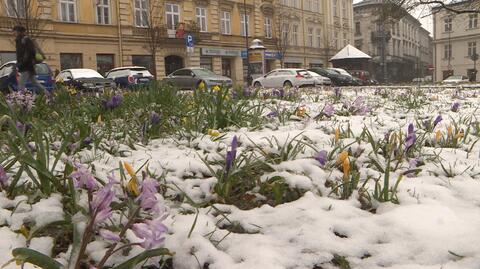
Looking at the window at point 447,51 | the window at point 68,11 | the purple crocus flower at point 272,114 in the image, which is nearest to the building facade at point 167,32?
the window at point 68,11

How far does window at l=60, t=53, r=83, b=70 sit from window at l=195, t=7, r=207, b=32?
9850 mm

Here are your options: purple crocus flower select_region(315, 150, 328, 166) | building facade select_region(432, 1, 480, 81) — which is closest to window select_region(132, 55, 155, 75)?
purple crocus flower select_region(315, 150, 328, 166)

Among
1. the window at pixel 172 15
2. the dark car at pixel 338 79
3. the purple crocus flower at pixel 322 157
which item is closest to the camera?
the purple crocus flower at pixel 322 157

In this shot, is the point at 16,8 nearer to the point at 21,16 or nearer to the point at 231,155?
the point at 21,16

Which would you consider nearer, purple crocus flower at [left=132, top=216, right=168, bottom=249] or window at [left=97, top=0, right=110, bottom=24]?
purple crocus flower at [left=132, top=216, right=168, bottom=249]

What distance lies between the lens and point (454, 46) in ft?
202

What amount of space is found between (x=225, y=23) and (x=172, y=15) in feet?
17.6

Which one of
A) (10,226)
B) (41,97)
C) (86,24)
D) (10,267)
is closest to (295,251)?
(10,267)

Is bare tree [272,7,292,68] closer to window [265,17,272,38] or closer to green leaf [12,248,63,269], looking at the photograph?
window [265,17,272,38]

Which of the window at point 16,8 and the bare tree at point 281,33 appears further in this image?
the bare tree at point 281,33

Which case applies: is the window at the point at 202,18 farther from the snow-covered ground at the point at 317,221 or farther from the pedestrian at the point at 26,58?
the snow-covered ground at the point at 317,221

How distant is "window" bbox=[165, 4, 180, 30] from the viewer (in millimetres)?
29828

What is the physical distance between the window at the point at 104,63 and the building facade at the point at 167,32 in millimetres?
61

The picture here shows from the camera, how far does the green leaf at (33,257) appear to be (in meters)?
1.01
